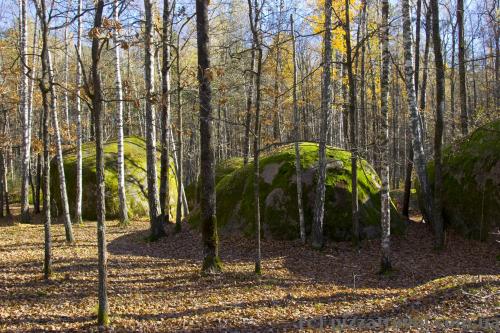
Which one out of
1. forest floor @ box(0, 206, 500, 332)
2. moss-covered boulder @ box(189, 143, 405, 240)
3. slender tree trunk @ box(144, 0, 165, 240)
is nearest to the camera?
forest floor @ box(0, 206, 500, 332)

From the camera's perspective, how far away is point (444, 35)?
2931 cm

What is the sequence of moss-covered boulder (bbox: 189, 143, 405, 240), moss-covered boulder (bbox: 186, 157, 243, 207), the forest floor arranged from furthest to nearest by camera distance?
moss-covered boulder (bbox: 186, 157, 243, 207) → moss-covered boulder (bbox: 189, 143, 405, 240) → the forest floor

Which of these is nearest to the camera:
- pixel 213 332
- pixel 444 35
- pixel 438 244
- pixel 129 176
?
pixel 213 332

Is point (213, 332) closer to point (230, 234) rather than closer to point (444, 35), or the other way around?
point (230, 234)

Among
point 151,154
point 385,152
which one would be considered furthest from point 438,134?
point 151,154

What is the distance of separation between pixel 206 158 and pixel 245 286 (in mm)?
2927

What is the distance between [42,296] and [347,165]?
34.1 feet

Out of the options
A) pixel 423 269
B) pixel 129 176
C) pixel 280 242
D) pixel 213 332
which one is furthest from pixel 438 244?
pixel 129 176

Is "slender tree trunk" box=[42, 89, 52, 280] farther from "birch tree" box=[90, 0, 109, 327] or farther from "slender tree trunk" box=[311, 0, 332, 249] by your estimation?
"slender tree trunk" box=[311, 0, 332, 249]

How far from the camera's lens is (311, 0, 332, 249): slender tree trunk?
11.6 m

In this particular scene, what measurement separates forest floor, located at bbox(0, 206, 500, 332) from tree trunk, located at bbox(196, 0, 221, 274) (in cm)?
61

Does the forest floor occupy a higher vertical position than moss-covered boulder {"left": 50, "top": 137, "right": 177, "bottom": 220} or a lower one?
lower

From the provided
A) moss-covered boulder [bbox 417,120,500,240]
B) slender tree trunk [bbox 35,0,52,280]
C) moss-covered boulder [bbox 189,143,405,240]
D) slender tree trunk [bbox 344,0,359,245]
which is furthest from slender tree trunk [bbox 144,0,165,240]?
moss-covered boulder [bbox 417,120,500,240]

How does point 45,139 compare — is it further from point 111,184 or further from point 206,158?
point 111,184
